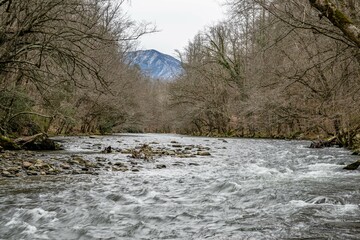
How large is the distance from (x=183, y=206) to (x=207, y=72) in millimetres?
37118

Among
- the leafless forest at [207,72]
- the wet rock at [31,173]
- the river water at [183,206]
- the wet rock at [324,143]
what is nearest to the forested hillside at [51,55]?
the leafless forest at [207,72]

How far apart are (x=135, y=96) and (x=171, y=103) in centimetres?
469

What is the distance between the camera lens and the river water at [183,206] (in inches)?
199

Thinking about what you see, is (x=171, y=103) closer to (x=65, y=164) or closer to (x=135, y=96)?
(x=135, y=96)

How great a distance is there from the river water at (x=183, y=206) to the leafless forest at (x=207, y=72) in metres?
2.49

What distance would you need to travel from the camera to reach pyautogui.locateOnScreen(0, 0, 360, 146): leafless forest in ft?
29.3

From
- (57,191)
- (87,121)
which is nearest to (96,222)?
(57,191)

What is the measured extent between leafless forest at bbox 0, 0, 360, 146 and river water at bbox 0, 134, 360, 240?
8.16 ft

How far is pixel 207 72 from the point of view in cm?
4300

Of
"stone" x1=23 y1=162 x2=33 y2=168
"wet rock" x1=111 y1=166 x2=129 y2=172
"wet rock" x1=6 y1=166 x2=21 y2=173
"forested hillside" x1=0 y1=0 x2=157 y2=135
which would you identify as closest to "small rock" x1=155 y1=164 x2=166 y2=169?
"wet rock" x1=111 y1=166 x2=129 y2=172

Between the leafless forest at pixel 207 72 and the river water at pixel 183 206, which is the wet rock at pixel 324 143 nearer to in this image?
the leafless forest at pixel 207 72

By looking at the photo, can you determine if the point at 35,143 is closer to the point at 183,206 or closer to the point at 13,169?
the point at 13,169

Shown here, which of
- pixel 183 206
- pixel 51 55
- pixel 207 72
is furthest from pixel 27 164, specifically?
pixel 207 72

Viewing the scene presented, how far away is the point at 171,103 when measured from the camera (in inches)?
1864
